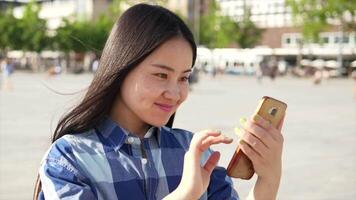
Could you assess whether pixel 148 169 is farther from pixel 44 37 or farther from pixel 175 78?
pixel 44 37

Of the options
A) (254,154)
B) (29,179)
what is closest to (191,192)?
(254,154)

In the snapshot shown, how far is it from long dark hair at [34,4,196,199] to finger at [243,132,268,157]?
0.36 m

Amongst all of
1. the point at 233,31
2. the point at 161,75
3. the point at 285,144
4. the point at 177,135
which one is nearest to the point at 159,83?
the point at 161,75

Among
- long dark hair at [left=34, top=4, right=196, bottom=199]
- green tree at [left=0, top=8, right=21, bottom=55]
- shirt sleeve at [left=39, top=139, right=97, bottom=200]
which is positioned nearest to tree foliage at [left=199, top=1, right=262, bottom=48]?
green tree at [left=0, top=8, right=21, bottom=55]

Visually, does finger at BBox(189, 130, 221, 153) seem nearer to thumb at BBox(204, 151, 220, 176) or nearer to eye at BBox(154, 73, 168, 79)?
thumb at BBox(204, 151, 220, 176)

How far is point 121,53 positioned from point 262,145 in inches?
18.0

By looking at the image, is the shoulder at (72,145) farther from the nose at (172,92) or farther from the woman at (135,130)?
the nose at (172,92)

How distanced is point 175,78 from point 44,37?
55359 millimetres

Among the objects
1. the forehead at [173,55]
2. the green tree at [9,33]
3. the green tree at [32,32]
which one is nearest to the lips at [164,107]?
the forehead at [173,55]

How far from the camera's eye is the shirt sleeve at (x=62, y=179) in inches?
52.2

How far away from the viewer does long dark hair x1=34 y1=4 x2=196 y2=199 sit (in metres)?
1.46

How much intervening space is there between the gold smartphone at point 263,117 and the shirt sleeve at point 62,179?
37cm

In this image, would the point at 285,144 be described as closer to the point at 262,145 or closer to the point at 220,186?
the point at 220,186

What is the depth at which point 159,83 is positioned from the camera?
1463mm
